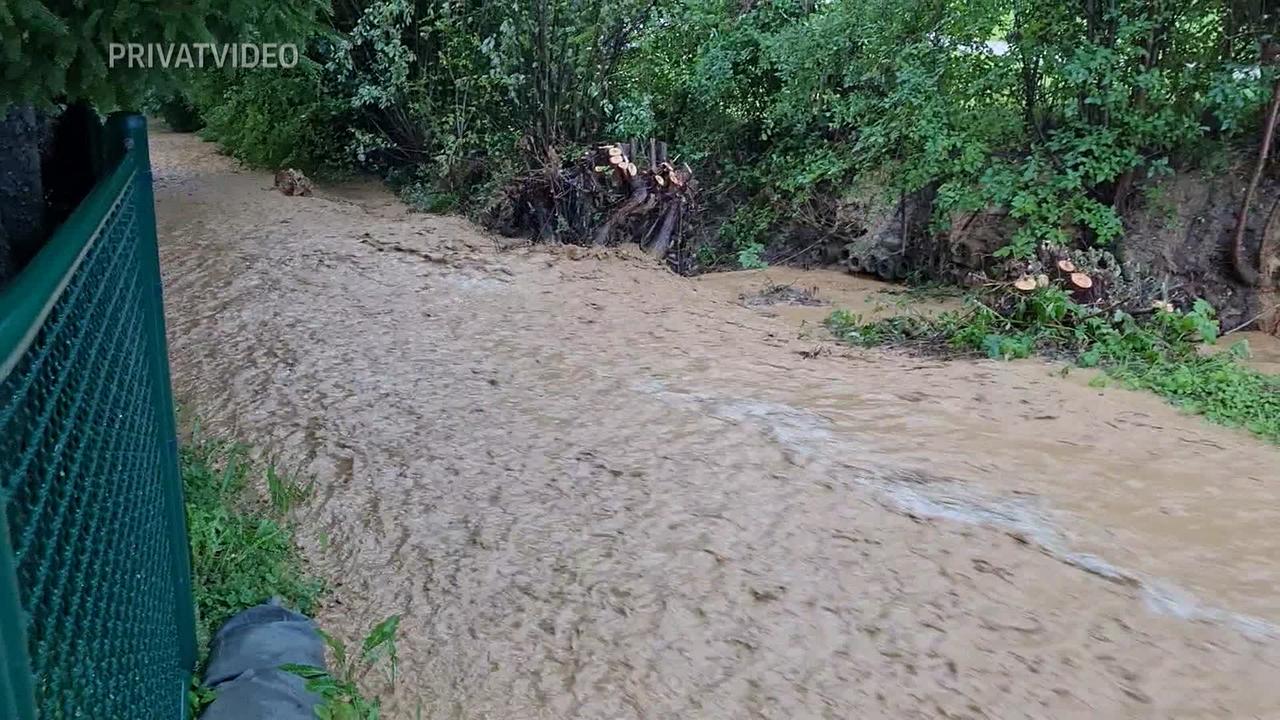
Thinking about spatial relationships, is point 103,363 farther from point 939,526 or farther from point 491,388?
point 491,388

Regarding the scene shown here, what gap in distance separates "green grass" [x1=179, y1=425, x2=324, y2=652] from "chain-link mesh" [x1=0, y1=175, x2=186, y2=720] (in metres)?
0.83

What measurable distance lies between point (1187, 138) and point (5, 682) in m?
9.16

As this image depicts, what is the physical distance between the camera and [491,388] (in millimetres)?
5387

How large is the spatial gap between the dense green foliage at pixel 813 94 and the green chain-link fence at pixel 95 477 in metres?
5.81

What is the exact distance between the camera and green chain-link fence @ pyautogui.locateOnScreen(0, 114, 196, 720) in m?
1.19

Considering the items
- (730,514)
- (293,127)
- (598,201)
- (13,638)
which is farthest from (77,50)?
(293,127)

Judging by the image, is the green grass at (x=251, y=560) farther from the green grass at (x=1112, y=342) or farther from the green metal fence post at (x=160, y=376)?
the green grass at (x=1112, y=342)

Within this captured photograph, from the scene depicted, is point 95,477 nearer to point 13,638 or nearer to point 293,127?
point 13,638

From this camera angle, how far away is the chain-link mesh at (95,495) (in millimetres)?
1248

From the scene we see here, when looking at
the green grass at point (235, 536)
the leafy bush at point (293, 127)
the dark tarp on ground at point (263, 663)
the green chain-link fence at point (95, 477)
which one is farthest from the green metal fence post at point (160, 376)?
the leafy bush at point (293, 127)

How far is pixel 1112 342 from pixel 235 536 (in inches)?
211

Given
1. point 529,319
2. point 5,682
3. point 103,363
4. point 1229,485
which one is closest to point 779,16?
point 529,319

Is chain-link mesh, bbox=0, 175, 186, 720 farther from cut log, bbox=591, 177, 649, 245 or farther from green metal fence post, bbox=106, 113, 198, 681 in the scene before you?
cut log, bbox=591, 177, 649, 245

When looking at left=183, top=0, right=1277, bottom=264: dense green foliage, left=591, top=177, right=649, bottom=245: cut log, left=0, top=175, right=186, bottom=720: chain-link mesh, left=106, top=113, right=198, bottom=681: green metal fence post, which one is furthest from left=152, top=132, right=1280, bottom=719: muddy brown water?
left=183, top=0, right=1277, bottom=264: dense green foliage
